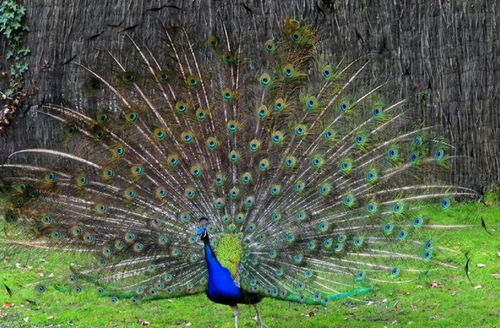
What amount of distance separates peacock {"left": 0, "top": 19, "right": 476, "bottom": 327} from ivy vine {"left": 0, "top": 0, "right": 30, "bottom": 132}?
5.04 metres

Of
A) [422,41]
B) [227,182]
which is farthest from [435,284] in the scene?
[422,41]

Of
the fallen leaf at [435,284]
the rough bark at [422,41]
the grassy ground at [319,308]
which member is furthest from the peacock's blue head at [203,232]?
the rough bark at [422,41]

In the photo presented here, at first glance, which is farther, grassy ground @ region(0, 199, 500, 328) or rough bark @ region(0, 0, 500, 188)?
rough bark @ region(0, 0, 500, 188)

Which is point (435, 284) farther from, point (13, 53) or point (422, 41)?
point (13, 53)

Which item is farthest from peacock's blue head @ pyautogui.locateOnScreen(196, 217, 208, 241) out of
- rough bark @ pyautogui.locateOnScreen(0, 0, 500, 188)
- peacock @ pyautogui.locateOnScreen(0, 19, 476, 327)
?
rough bark @ pyautogui.locateOnScreen(0, 0, 500, 188)

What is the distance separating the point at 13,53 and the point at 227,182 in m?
5.82

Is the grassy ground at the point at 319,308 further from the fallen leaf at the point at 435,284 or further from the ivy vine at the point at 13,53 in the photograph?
the ivy vine at the point at 13,53

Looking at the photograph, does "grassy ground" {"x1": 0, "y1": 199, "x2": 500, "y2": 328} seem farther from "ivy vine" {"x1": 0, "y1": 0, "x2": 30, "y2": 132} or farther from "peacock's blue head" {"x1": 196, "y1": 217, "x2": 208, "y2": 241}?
"ivy vine" {"x1": 0, "y1": 0, "x2": 30, "y2": 132}

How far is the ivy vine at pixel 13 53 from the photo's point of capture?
11461 millimetres

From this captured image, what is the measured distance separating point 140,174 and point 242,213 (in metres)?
0.82

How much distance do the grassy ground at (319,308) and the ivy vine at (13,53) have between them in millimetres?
3189

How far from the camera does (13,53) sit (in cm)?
1153

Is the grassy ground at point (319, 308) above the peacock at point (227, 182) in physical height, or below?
below

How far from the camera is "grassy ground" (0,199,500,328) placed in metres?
7.48
